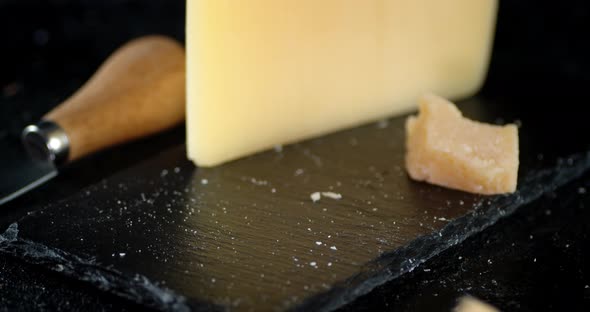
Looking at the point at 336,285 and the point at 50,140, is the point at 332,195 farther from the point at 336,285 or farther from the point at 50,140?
the point at 50,140

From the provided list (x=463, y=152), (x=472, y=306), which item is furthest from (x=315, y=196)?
(x=472, y=306)

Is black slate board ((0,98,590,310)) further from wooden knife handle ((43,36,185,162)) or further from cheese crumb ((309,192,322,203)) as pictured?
wooden knife handle ((43,36,185,162))

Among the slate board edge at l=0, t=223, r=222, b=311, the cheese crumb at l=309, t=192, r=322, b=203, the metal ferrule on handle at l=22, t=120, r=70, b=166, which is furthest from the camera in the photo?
the metal ferrule on handle at l=22, t=120, r=70, b=166

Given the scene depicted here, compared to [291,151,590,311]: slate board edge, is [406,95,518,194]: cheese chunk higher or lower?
higher

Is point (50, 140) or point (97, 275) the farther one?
point (50, 140)

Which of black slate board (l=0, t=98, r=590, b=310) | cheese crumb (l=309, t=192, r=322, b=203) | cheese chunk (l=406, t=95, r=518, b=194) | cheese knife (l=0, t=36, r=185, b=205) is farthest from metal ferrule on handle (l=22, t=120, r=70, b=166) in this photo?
cheese chunk (l=406, t=95, r=518, b=194)

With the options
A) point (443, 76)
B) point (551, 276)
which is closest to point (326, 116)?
point (443, 76)

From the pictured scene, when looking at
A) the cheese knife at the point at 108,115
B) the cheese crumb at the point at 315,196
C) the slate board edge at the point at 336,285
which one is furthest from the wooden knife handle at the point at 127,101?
the cheese crumb at the point at 315,196

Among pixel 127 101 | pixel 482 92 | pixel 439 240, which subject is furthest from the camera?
pixel 482 92
